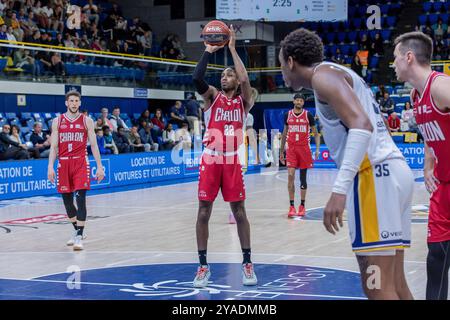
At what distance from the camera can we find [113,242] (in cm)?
962

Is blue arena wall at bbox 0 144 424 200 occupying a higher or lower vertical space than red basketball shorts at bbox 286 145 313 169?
lower

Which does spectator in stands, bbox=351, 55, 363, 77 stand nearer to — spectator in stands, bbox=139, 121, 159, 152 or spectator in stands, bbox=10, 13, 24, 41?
spectator in stands, bbox=139, 121, 159, 152

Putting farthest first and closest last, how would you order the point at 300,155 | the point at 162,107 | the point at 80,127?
the point at 162,107
the point at 300,155
the point at 80,127

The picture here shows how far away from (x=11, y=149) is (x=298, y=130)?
6.90 meters

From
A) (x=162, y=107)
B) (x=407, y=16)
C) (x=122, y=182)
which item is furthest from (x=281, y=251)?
(x=407, y=16)

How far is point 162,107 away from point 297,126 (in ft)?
45.6

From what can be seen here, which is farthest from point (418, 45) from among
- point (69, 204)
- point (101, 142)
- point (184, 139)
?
point (184, 139)

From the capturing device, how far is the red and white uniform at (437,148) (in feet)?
15.5

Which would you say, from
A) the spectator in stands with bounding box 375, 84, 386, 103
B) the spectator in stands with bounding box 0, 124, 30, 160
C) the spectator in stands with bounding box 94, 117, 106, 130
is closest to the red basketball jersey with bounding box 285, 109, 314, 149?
the spectator in stands with bounding box 0, 124, 30, 160

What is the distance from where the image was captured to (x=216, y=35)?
6.84 m

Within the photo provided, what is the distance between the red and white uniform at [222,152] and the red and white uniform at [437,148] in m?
2.34

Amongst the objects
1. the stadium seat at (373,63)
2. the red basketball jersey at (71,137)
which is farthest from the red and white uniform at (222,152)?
the stadium seat at (373,63)

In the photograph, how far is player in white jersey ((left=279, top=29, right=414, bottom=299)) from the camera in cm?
385

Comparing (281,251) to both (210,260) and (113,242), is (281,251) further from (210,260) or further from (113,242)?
(113,242)
